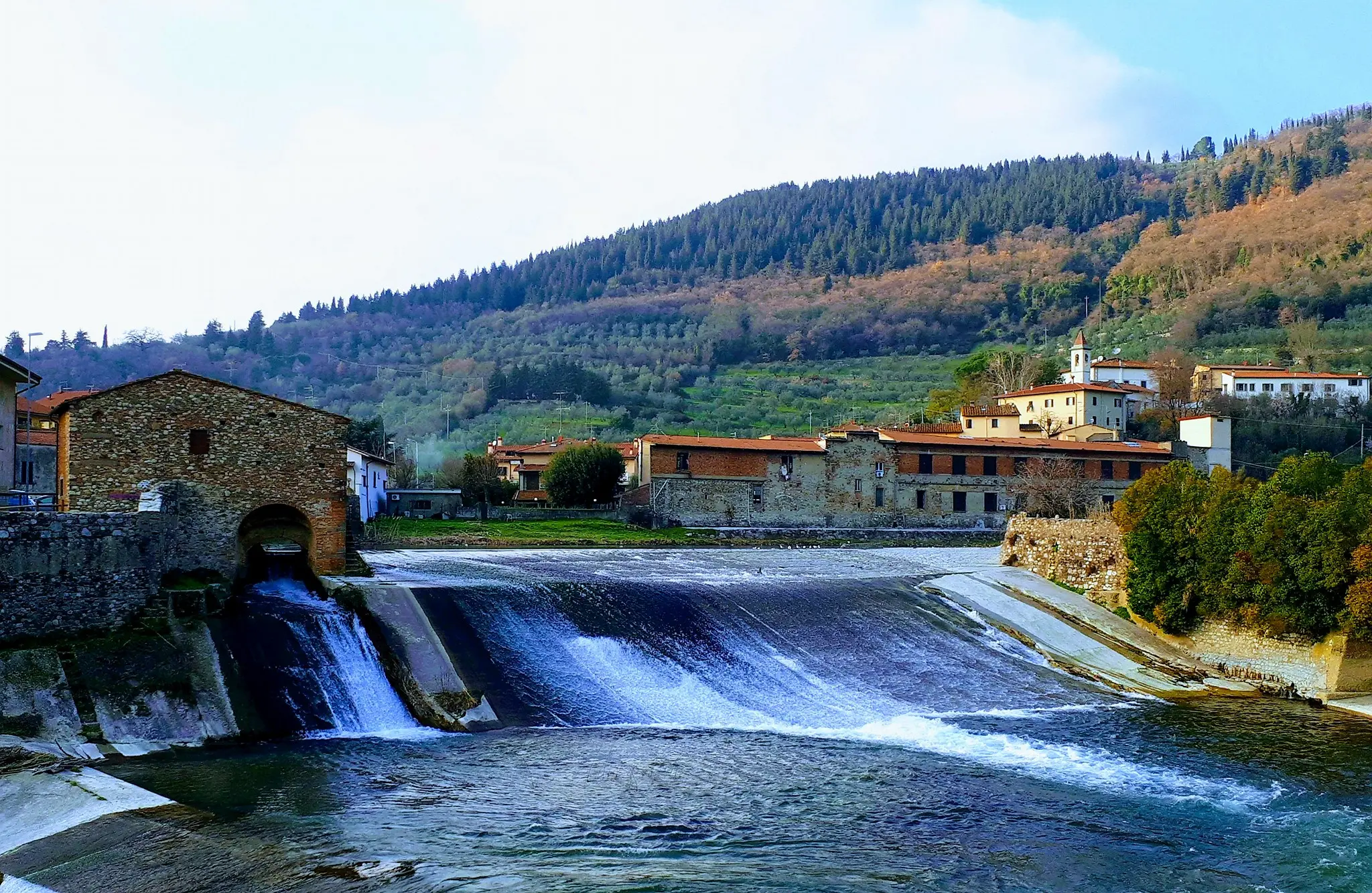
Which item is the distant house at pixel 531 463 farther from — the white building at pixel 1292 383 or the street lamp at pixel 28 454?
the white building at pixel 1292 383

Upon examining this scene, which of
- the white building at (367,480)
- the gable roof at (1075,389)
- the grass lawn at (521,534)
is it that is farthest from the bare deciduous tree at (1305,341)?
the white building at (367,480)

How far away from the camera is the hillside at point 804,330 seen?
12044cm

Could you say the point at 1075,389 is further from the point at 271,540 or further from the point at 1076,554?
the point at 271,540

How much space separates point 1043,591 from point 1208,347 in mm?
96698

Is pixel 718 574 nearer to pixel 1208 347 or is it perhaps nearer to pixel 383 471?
pixel 383 471

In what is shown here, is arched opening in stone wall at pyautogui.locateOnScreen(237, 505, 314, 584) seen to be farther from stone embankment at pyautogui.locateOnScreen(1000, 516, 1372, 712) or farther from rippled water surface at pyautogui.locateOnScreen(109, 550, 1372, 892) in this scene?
stone embankment at pyautogui.locateOnScreen(1000, 516, 1372, 712)

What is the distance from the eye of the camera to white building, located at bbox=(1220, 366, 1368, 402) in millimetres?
90312

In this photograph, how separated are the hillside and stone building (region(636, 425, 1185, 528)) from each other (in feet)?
122

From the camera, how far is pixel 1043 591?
34719mm

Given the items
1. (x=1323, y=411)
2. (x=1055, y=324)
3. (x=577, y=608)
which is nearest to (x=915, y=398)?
(x=1323, y=411)

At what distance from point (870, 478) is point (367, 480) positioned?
2680 cm

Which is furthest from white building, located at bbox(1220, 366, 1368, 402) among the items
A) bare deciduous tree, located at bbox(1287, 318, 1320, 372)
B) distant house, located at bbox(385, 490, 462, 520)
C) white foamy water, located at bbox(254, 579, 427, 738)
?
white foamy water, located at bbox(254, 579, 427, 738)

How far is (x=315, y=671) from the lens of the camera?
22547 mm

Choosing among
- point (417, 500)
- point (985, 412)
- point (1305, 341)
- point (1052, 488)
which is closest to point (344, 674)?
point (417, 500)
